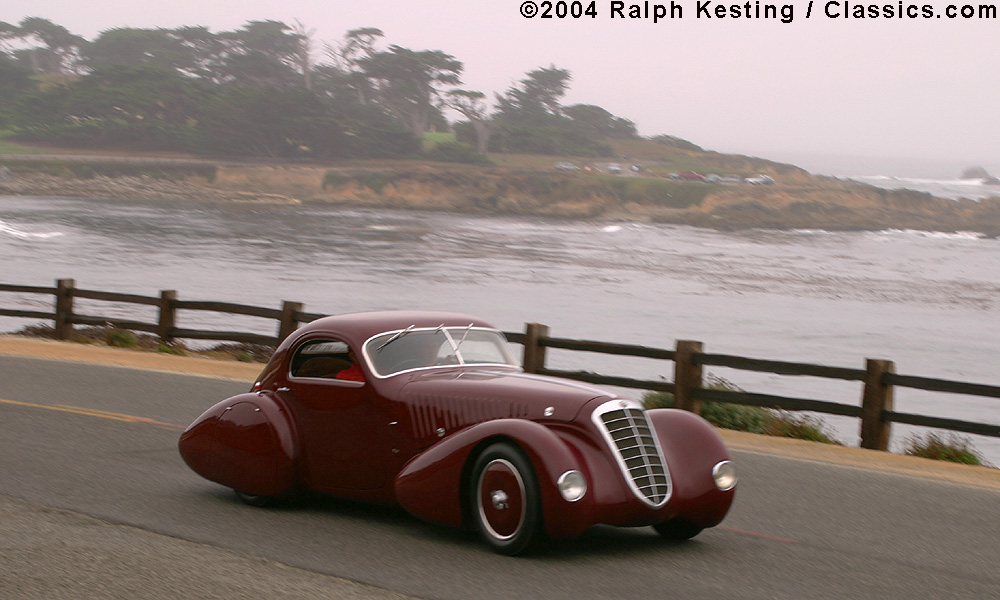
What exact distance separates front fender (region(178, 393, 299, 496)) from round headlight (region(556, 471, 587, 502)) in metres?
2.27

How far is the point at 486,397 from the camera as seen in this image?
6.64m

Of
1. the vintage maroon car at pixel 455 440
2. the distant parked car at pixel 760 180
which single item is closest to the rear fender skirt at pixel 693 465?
the vintage maroon car at pixel 455 440

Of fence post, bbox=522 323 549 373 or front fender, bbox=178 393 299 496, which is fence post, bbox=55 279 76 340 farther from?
front fender, bbox=178 393 299 496

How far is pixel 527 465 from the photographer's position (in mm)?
6125

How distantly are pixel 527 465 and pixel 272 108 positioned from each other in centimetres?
13361

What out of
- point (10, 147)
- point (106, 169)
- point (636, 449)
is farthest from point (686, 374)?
point (10, 147)

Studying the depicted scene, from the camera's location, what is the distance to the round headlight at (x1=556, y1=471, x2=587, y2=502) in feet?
19.6

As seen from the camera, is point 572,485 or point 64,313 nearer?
point 572,485

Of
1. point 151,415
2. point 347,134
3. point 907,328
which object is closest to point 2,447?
point 151,415

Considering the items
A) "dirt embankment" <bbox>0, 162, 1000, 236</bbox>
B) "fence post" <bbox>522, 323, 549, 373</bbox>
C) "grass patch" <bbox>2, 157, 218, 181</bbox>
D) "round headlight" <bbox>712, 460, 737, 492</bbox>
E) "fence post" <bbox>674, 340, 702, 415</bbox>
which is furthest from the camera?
"grass patch" <bbox>2, 157, 218, 181</bbox>

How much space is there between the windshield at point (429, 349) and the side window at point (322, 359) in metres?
0.22

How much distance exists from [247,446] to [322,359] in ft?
2.66

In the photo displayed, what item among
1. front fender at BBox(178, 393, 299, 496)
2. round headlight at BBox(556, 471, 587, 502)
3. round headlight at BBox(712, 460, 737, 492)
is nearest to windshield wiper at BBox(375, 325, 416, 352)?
front fender at BBox(178, 393, 299, 496)

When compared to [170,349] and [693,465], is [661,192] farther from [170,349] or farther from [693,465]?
[693,465]
